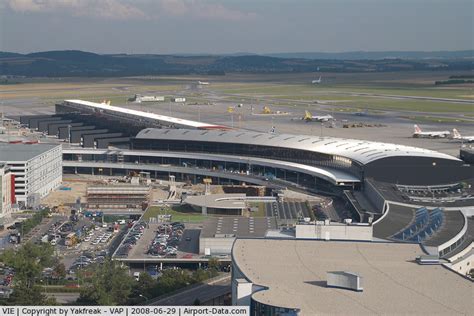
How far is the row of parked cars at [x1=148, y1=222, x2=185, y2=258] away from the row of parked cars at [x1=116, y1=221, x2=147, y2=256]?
502 mm

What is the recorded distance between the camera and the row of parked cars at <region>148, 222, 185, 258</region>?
2722cm

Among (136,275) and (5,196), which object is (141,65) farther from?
(136,275)

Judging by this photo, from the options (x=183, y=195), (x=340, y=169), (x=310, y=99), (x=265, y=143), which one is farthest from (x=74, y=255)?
(x=310, y=99)

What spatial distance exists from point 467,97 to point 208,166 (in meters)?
48.8

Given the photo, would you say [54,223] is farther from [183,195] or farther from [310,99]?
[310,99]

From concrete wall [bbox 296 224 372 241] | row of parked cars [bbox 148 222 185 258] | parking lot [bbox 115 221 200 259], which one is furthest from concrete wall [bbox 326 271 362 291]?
row of parked cars [bbox 148 222 185 258]

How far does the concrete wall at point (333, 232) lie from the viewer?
2130cm

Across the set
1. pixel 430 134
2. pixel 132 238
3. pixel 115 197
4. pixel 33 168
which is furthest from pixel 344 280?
pixel 430 134

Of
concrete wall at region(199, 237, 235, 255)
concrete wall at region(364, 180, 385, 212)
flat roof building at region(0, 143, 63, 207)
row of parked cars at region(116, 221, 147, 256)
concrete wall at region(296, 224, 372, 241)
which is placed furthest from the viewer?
flat roof building at region(0, 143, 63, 207)

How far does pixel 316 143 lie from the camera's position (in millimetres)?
41531

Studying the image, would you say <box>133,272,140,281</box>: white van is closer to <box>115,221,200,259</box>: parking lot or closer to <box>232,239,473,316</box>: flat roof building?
<box>115,221,200,259</box>: parking lot

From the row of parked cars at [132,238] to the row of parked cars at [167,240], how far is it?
1.65 feet

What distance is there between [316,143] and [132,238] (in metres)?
14.0

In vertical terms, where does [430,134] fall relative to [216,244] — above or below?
above
